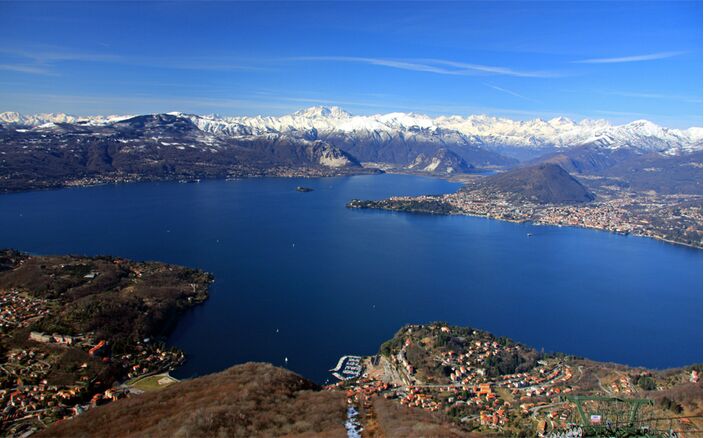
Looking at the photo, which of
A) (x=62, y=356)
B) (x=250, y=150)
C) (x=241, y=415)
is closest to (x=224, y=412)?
(x=241, y=415)

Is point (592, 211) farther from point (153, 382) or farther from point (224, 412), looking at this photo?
point (224, 412)

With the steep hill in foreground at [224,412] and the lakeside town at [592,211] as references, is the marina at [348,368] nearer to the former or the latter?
the steep hill in foreground at [224,412]

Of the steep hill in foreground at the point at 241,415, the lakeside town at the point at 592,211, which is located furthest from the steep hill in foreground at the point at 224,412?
the lakeside town at the point at 592,211

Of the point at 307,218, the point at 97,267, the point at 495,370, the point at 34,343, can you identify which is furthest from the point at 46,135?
the point at 495,370

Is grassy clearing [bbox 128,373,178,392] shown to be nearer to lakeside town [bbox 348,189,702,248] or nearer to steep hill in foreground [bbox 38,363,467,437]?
steep hill in foreground [bbox 38,363,467,437]

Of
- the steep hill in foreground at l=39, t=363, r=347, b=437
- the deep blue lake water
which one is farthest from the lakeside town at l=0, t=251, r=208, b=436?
the steep hill in foreground at l=39, t=363, r=347, b=437
